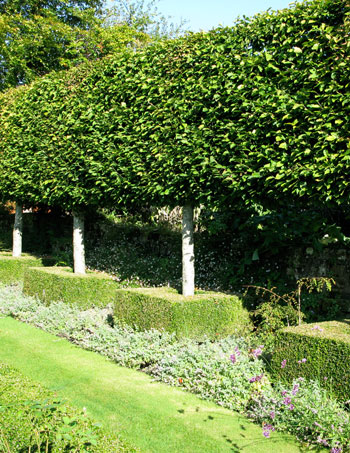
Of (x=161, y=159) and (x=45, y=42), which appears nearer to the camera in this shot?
(x=161, y=159)

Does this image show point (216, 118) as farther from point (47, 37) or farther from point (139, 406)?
point (47, 37)

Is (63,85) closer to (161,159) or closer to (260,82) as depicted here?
(161,159)

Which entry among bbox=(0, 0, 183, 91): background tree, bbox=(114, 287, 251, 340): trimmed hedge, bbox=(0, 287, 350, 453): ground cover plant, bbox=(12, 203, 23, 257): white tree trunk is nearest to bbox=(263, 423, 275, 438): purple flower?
bbox=(0, 287, 350, 453): ground cover plant

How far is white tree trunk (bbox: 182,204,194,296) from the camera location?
7125 millimetres

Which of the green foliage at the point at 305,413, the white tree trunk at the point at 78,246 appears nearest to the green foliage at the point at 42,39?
the white tree trunk at the point at 78,246

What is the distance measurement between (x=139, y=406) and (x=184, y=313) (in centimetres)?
190

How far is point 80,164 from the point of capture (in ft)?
30.6

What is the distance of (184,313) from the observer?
629 centimetres

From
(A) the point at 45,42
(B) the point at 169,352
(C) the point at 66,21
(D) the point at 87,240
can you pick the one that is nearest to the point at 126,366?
(B) the point at 169,352

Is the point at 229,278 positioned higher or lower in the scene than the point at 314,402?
higher

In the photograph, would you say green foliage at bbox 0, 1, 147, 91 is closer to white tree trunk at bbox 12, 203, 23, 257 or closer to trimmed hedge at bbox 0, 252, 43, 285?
white tree trunk at bbox 12, 203, 23, 257

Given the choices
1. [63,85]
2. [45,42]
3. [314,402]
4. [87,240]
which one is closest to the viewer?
[314,402]

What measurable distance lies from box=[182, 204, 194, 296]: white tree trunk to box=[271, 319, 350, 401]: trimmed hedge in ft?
8.22

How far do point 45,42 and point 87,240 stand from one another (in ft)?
29.6
